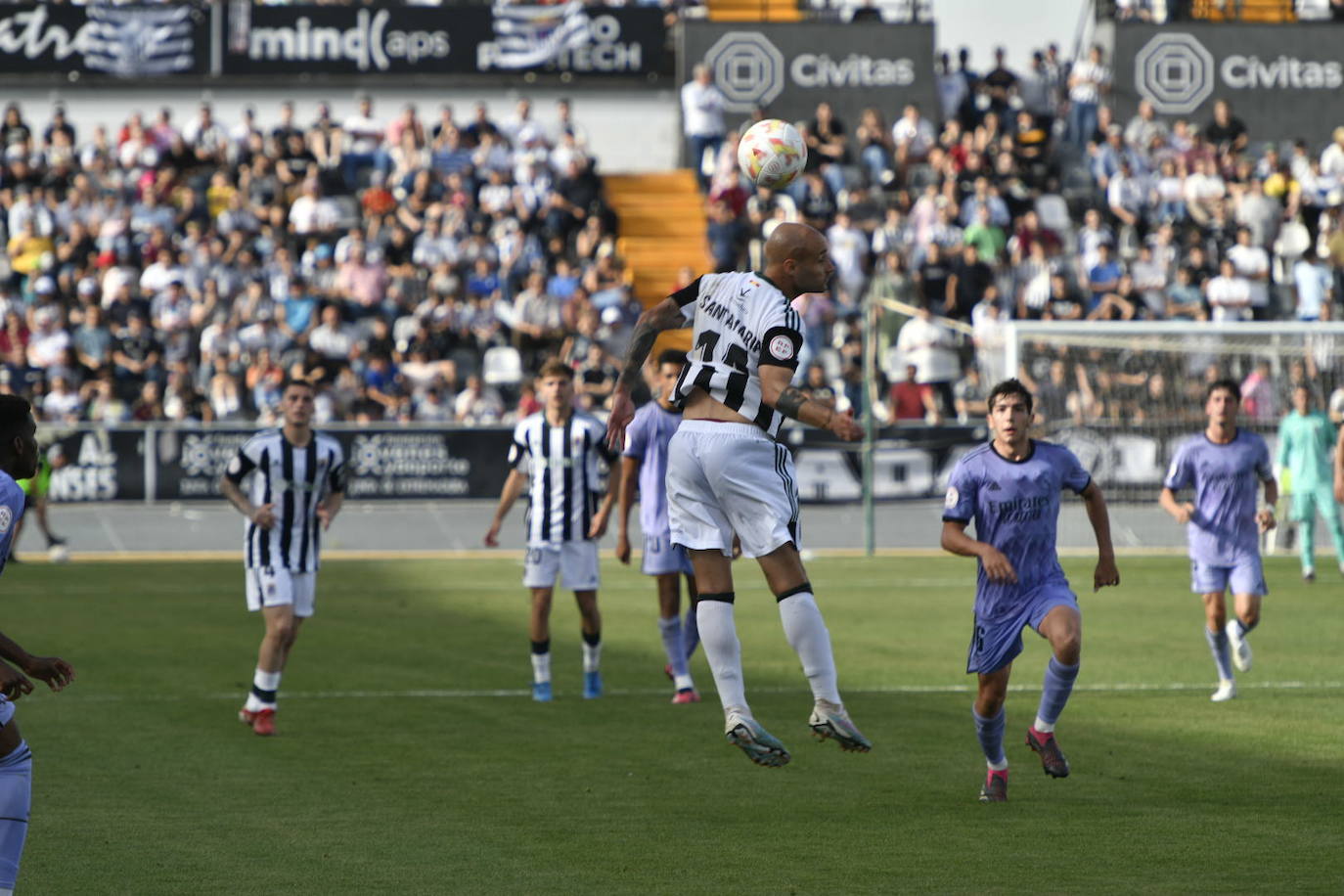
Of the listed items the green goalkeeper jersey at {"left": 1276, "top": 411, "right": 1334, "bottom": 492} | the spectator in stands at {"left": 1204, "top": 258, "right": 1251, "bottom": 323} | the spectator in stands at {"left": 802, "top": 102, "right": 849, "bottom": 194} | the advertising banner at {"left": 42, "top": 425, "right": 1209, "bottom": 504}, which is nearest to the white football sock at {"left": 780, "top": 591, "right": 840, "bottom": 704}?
the green goalkeeper jersey at {"left": 1276, "top": 411, "right": 1334, "bottom": 492}

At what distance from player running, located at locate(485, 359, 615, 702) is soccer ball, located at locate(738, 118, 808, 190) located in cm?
459

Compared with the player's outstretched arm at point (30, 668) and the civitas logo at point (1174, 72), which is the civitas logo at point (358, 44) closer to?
the civitas logo at point (1174, 72)

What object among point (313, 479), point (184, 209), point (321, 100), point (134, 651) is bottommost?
point (134, 651)

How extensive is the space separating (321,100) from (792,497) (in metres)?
28.3

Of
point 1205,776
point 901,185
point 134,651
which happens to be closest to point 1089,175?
point 901,185

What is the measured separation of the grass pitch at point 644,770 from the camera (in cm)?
783

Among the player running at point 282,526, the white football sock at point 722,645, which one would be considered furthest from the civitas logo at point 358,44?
the white football sock at point 722,645

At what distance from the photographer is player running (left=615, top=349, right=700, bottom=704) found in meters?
13.0

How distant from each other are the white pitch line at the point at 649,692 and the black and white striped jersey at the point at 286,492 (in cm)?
179

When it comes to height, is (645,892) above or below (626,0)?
below

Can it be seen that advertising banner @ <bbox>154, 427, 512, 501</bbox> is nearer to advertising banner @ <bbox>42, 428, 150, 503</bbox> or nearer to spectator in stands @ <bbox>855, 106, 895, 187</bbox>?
advertising banner @ <bbox>42, 428, 150, 503</bbox>

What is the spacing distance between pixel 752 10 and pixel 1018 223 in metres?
8.17

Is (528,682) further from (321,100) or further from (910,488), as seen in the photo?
(321,100)

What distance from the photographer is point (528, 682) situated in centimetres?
1401
